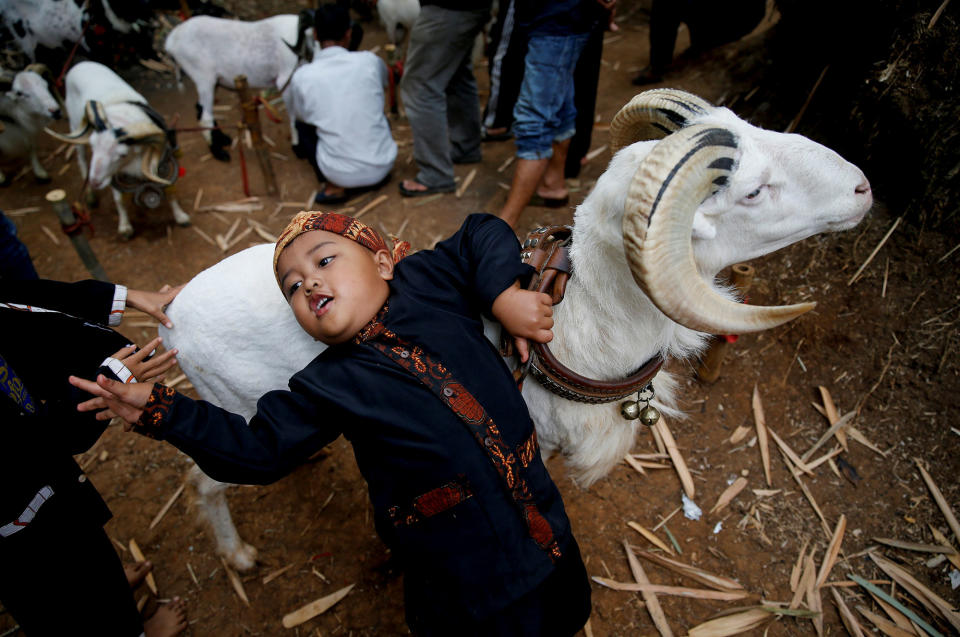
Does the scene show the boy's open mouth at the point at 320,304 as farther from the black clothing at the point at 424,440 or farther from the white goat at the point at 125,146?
the white goat at the point at 125,146

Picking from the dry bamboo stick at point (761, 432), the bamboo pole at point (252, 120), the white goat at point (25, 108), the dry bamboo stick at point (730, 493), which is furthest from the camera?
the white goat at point (25, 108)

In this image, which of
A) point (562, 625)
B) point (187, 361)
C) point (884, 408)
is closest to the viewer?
point (562, 625)

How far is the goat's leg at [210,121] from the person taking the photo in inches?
259

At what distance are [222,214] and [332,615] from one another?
4648 mm

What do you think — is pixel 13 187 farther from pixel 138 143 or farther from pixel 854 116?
pixel 854 116

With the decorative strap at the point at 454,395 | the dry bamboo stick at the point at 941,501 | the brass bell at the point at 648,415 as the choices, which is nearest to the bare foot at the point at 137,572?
the decorative strap at the point at 454,395

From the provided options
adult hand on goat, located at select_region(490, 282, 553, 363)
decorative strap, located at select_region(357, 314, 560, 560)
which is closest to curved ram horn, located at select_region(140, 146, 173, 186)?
decorative strap, located at select_region(357, 314, 560, 560)

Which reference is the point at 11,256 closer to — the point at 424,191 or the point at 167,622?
the point at 167,622

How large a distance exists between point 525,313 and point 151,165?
16.5ft

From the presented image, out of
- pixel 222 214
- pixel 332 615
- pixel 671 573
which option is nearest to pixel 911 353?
pixel 671 573

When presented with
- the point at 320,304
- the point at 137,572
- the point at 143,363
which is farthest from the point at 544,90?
the point at 137,572

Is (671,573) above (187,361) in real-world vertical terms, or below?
below

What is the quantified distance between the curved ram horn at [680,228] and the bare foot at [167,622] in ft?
9.59

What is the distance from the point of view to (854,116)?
371cm
